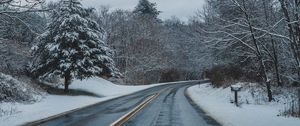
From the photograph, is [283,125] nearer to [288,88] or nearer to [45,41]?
[288,88]

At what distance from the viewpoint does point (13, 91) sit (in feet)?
78.3

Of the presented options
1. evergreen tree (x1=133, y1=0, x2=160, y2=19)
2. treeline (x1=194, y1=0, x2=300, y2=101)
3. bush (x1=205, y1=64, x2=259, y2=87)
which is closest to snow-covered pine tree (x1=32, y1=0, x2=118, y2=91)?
bush (x1=205, y1=64, x2=259, y2=87)

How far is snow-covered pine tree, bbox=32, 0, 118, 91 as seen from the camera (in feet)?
107

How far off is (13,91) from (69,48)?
9.86 metres

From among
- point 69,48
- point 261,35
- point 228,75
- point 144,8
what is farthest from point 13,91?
point 144,8

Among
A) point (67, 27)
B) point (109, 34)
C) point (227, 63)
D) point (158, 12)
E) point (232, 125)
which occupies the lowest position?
point (232, 125)

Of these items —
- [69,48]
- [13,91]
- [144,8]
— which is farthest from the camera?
[144,8]

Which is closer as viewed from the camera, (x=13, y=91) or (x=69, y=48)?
(x=13, y=91)

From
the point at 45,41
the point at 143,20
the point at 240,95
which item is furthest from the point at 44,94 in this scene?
the point at 143,20

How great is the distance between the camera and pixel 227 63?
3475 cm

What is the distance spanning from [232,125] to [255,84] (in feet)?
51.1

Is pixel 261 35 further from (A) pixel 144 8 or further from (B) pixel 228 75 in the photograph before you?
(A) pixel 144 8

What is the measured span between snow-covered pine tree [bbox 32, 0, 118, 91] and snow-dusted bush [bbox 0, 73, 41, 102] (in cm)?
694

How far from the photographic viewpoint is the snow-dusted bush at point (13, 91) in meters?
23.1
